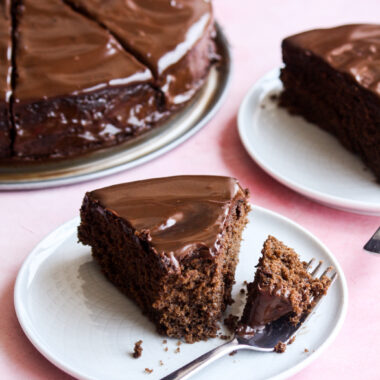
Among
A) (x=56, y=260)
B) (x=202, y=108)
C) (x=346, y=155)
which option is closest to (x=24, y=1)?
(x=202, y=108)

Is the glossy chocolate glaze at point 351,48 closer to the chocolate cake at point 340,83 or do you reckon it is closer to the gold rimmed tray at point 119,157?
the chocolate cake at point 340,83

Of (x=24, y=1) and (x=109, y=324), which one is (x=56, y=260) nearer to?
(x=109, y=324)

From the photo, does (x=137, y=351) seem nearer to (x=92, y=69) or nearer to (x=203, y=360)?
(x=203, y=360)

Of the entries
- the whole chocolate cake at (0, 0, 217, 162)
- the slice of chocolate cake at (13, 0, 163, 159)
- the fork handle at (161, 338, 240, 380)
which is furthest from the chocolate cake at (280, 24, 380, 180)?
the fork handle at (161, 338, 240, 380)

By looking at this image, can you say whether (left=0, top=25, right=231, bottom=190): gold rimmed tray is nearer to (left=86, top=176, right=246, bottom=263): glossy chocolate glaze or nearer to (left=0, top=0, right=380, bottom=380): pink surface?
(left=0, top=0, right=380, bottom=380): pink surface

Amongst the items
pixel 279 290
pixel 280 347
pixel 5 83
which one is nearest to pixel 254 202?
pixel 279 290

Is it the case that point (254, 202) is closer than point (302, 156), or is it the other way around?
point (254, 202)
